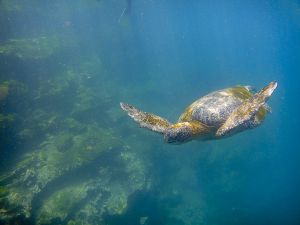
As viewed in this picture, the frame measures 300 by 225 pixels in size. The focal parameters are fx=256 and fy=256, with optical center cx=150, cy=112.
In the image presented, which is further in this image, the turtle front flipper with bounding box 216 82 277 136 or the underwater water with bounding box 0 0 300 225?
the underwater water with bounding box 0 0 300 225

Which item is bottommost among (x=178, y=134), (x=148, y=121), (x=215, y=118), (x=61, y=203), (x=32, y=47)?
(x=61, y=203)

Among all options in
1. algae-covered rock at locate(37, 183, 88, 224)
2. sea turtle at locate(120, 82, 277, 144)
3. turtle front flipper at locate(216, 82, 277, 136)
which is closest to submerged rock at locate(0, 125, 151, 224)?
algae-covered rock at locate(37, 183, 88, 224)

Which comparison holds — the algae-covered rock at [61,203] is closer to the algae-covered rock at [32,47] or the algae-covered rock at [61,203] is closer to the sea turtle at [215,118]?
the sea turtle at [215,118]

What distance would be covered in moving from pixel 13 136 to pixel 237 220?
15.2 m

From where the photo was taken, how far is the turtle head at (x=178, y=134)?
589 centimetres

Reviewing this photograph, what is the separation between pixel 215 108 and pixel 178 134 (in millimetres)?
1564

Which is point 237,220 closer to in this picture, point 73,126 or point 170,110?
point 170,110

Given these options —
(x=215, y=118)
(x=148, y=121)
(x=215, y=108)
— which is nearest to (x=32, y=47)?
(x=148, y=121)

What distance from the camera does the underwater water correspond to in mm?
13664

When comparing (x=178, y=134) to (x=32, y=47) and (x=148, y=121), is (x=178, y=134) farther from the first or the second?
(x=32, y=47)

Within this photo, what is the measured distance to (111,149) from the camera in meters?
15.9

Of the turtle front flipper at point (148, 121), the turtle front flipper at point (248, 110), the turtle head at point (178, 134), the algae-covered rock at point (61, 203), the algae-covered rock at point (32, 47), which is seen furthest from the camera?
the algae-covered rock at point (32, 47)

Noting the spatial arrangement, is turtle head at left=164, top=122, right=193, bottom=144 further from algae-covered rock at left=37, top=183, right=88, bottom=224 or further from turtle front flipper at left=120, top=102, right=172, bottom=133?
algae-covered rock at left=37, top=183, right=88, bottom=224

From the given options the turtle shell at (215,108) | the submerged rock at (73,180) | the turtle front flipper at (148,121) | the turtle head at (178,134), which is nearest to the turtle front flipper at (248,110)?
the turtle head at (178,134)
